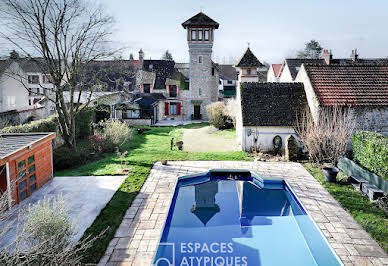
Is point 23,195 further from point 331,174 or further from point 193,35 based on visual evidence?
point 193,35

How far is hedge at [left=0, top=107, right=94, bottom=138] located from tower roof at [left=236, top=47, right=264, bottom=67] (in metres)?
18.9

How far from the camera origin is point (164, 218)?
32.8 feet

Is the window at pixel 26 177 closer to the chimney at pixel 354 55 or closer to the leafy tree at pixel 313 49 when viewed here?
the chimney at pixel 354 55

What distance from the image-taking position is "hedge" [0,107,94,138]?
17147mm

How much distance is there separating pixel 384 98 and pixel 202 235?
14662mm

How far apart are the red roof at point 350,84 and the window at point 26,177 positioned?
15.1 m

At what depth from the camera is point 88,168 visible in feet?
53.6

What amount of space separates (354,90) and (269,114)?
5.23 meters

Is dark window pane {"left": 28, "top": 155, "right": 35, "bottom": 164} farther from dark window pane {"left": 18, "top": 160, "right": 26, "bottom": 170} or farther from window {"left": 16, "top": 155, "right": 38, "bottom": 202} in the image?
dark window pane {"left": 18, "top": 160, "right": 26, "bottom": 170}

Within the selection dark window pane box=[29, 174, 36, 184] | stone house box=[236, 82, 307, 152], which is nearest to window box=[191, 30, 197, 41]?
stone house box=[236, 82, 307, 152]

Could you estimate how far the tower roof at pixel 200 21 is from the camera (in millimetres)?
36719

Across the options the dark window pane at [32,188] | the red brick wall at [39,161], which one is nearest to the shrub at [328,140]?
the red brick wall at [39,161]

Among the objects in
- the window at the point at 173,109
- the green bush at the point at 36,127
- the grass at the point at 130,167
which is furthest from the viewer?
the window at the point at 173,109

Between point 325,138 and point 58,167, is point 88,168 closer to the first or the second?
point 58,167
